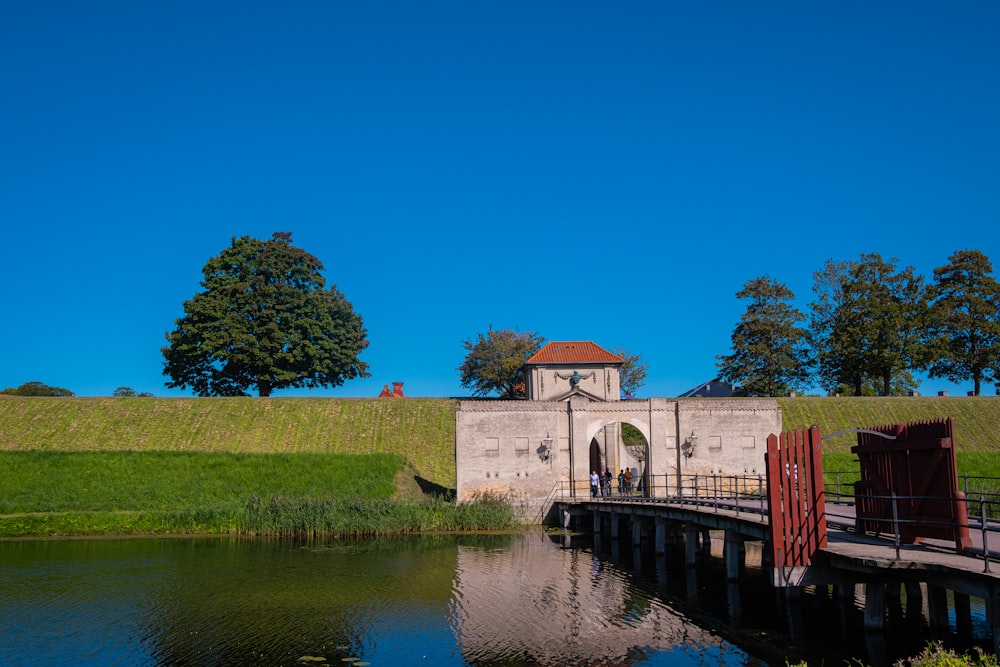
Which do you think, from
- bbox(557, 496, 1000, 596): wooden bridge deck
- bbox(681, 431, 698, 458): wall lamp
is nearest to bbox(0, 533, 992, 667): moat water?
bbox(557, 496, 1000, 596): wooden bridge deck

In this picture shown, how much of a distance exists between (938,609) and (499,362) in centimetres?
5447

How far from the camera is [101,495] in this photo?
131ft

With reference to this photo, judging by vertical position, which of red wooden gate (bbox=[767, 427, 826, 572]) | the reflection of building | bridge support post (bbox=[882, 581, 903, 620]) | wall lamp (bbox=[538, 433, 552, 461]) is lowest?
the reflection of building

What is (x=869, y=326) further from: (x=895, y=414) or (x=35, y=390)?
(x=35, y=390)

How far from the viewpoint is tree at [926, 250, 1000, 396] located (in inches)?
2274

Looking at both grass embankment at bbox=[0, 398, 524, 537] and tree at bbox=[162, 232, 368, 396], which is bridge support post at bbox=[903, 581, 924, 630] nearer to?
grass embankment at bbox=[0, 398, 524, 537]

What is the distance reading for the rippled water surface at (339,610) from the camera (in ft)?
53.9

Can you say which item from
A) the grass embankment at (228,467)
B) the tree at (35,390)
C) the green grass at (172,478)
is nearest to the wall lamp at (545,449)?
the grass embankment at (228,467)

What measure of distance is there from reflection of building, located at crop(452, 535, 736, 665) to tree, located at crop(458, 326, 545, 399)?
4221 cm

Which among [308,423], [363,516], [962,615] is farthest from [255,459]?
[962,615]

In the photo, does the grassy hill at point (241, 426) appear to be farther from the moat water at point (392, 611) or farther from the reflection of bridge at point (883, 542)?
the reflection of bridge at point (883, 542)

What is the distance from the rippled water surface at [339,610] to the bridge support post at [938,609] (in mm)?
4691

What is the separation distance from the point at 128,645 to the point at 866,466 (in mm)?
17429

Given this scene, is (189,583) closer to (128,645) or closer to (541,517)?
(128,645)
